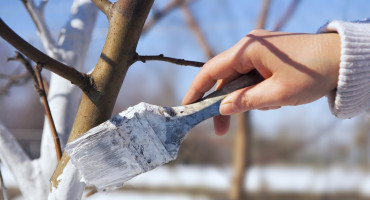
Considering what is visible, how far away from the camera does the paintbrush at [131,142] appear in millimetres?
333

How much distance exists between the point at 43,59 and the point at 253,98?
182 mm

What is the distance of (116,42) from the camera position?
37 centimetres

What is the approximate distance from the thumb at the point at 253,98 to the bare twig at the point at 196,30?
1.48 metres

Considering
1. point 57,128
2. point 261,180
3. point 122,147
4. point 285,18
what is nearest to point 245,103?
point 122,147

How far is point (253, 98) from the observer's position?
0.37 meters

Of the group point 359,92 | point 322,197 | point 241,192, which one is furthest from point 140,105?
point 322,197

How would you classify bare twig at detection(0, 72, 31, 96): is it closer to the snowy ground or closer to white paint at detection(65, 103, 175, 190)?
white paint at detection(65, 103, 175, 190)

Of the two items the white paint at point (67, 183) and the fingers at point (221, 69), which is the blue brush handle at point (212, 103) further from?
the white paint at point (67, 183)

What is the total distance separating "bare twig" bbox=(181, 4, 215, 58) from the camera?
187 cm

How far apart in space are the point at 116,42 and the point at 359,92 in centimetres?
23

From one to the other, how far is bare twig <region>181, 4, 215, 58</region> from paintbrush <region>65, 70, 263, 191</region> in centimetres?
150

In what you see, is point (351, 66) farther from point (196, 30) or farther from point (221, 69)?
point (196, 30)

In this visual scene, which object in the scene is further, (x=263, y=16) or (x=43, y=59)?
(x=263, y=16)

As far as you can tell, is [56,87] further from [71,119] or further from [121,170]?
[121,170]
